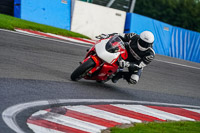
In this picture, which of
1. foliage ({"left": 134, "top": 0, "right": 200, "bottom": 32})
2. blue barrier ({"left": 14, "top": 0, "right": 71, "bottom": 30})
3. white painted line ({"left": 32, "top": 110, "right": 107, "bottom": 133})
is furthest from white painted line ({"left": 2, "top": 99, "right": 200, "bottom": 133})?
foliage ({"left": 134, "top": 0, "right": 200, "bottom": 32})

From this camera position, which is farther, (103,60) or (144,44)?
(144,44)

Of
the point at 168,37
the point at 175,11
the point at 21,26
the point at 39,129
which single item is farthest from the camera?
the point at 175,11

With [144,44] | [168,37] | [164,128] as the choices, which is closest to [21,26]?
[144,44]

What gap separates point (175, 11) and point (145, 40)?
57.7 metres

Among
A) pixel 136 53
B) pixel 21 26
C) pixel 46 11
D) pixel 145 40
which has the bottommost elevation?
pixel 21 26

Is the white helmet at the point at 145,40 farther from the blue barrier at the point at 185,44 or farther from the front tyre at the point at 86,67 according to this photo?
the blue barrier at the point at 185,44

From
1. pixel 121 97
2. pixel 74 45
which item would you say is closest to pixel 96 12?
pixel 74 45

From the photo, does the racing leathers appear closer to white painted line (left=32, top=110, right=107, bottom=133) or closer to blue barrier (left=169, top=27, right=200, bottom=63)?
white painted line (left=32, top=110, right=107, bottom=133)

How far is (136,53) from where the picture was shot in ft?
26.9

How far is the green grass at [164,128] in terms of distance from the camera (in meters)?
5.60

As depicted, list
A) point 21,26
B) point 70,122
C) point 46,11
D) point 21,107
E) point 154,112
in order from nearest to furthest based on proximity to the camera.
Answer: point 70,122 → point 21,107 → point 154,112 → point 21,26 → point 46,11

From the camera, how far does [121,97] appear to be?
26.3ft

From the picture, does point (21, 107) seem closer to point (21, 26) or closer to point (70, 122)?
point (70, 122)

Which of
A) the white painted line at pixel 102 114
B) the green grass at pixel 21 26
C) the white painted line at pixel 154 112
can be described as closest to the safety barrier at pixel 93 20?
the green grass at pixel 21 26
